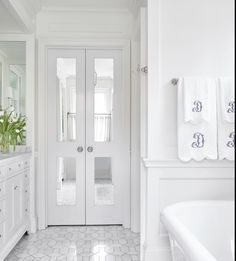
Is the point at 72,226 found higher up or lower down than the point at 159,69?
lower down

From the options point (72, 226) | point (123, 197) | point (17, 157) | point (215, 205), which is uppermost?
point (17, 157)

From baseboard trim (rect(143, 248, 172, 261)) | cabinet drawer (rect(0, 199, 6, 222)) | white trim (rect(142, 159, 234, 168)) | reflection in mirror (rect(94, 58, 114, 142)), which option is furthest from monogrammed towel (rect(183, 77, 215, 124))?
cabinet drawer (rect(0, 199, 6, 222))

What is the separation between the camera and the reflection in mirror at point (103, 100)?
11.6ft

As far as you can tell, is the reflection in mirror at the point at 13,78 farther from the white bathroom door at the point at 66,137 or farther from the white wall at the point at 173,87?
the white wall at the point at 173,87

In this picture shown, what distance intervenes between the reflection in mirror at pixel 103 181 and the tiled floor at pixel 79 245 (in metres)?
0.33

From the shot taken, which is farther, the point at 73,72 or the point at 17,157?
the point at 73,72

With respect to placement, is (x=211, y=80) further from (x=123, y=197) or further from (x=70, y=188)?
(x=70, y=188)

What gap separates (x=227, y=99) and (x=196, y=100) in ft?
0.83

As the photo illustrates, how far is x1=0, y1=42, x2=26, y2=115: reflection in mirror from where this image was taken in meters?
3.39

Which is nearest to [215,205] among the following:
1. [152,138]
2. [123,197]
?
[152,138]

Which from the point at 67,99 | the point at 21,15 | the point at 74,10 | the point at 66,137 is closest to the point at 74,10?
Answer: the point at 74,10

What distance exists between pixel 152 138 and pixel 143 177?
0.40 metres

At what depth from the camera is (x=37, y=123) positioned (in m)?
3.43

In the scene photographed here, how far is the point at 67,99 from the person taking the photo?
3.55 m
